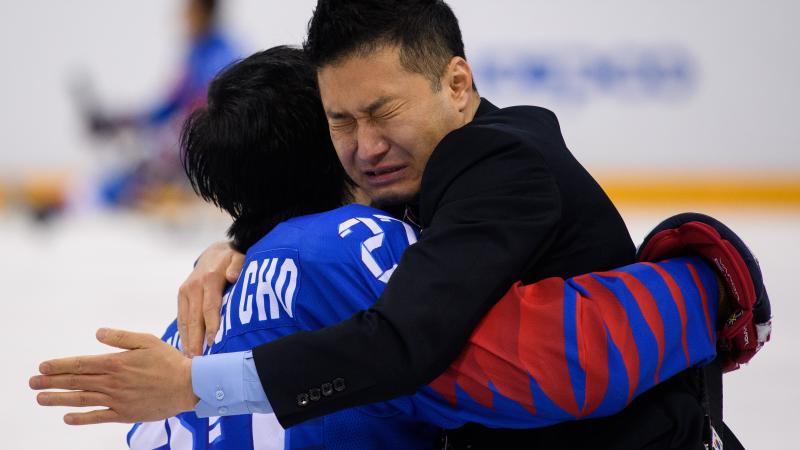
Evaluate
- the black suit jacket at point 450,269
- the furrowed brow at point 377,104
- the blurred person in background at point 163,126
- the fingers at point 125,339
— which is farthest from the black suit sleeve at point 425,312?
the blurred person in background at point 163,126

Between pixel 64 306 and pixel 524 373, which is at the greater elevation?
pixel 524 373

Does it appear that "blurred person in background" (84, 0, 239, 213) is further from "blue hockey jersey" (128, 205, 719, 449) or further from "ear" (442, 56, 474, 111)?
"blue hockey jersey" (128, 205, 719, 449)

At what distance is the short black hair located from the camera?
1423 millimetres

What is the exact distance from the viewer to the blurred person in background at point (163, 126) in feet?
19.4

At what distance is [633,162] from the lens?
21.6ft

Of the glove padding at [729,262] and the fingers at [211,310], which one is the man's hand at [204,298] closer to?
the fingers at [211,310]

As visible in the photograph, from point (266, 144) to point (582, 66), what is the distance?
16.8 ft

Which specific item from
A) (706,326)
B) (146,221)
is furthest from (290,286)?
(146,221)

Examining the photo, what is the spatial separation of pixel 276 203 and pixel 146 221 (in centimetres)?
540

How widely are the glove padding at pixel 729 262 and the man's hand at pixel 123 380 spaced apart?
0.62 meters

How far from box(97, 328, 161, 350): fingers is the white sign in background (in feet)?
17.5

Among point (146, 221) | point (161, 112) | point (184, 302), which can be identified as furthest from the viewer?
point (146, 221)

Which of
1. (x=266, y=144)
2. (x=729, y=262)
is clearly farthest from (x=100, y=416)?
(x=729, y=262)

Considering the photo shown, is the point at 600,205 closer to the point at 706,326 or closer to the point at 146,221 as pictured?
the point at 706,326
